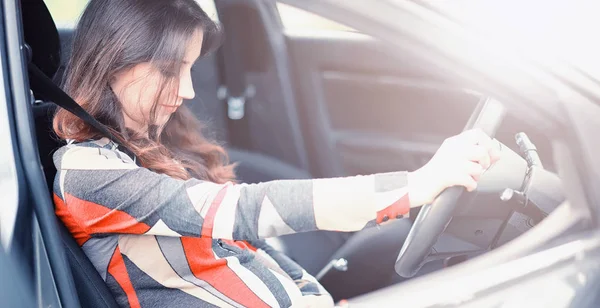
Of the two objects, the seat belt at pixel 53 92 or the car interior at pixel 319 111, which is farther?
the car interior at pixel 319 111

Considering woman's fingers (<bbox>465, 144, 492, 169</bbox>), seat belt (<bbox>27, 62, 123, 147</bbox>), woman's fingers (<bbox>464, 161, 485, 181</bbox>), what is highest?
seat belt (<bbox>27, 62, 123, 147</bbox>)

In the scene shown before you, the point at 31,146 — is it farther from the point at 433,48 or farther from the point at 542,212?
the point at 542,212

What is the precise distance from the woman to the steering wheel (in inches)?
3.5

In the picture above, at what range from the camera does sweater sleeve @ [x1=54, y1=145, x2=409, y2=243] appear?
94 cm

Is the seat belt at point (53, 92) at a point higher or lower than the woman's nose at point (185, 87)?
higher

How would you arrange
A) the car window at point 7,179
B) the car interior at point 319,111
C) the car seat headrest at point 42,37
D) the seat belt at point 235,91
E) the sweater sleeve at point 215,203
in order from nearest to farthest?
the car window at point 7,179
the sweater sleeve at point 215,203
the car seat headrest at point 42,37
the car interior at point 319,111
the seat belt at point 235,91

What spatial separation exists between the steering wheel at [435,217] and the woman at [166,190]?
0.29 feet

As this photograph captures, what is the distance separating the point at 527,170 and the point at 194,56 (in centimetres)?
64

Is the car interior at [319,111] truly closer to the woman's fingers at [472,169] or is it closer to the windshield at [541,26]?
the windshield at [541,26]

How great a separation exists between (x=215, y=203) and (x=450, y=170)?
36cm

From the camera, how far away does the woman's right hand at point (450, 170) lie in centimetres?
93

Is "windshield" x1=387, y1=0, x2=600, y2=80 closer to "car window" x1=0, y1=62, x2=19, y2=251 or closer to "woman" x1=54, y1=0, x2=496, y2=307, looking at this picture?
"woman" x1=54, y1=0, x2=496, y2=307

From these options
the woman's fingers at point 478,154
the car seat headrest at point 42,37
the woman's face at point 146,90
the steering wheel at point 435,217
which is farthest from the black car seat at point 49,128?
the woman's fingers at point 478,154

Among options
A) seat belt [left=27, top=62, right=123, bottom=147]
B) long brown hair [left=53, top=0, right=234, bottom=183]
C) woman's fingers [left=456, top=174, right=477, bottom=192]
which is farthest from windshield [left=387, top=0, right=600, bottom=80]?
seat belt [left=27, top=62, right=123, bottom=147]
